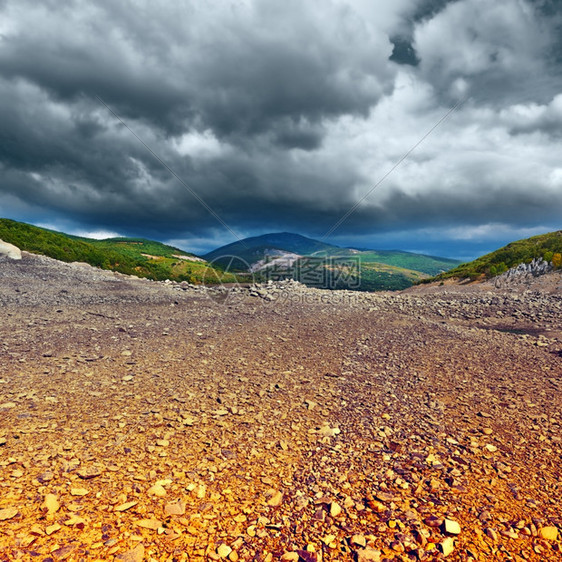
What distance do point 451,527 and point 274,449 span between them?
2.42m

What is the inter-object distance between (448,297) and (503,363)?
14443 millimetres

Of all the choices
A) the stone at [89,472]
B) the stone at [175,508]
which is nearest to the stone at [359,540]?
the stone at [175,508]

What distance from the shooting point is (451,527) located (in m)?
3.32

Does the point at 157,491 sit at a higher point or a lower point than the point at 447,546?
lower

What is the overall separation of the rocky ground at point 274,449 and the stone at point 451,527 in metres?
0.02

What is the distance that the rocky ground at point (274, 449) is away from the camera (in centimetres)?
318

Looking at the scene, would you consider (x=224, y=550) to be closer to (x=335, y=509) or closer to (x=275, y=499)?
(x=275, y=499)

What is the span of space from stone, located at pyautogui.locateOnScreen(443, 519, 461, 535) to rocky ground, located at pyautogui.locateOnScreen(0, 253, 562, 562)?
0.02 m

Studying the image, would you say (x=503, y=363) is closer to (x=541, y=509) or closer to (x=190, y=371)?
(x=541, y=509)

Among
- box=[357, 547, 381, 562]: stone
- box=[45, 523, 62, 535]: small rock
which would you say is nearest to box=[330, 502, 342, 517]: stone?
box=[357, 547, 381, 562]: stone

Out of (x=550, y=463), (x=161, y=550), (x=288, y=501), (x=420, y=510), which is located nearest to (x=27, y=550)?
(x=161, y=550)

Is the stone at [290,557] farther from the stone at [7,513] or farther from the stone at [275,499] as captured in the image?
the stone at [7,513]

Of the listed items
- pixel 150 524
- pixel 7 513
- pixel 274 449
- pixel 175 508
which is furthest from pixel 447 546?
pixel 7 513

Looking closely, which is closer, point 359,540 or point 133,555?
point 133,555
